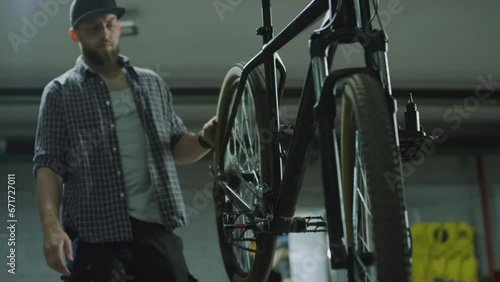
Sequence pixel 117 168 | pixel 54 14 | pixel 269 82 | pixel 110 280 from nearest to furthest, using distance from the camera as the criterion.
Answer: pixel 269 82, pixel 110 280, pixel 117 168, pixel 54 14

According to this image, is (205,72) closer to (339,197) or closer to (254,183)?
(254,183)

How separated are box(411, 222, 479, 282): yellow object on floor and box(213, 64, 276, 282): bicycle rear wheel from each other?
3.94 meters

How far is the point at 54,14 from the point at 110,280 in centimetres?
210

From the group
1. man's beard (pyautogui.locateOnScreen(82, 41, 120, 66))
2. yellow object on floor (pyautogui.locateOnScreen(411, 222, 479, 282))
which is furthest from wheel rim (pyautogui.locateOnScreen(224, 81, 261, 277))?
yellow object on floor (pyautogui.locateOnScreen(411, 222, 479, 282))

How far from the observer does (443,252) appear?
5543 mm

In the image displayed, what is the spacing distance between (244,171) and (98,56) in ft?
2.02

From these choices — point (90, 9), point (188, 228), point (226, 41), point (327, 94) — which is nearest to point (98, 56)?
point (90, 9)

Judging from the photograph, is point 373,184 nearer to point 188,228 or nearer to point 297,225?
point 297,225

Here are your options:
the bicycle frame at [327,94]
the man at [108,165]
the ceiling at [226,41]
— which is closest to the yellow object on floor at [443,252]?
the ceiling at [226,41]

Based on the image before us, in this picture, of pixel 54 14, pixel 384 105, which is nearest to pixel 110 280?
pixel 384 105

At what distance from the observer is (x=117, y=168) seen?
181cm

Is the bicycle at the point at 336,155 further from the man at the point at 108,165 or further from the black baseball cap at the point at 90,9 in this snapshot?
the black baseball cap at the point at 90,9

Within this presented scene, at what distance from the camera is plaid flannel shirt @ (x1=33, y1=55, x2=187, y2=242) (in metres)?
1.74

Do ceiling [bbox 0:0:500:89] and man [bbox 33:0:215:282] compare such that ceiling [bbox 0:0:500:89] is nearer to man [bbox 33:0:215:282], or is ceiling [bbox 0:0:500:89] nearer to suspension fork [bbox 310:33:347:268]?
man [bbox 33:0:215:282]
